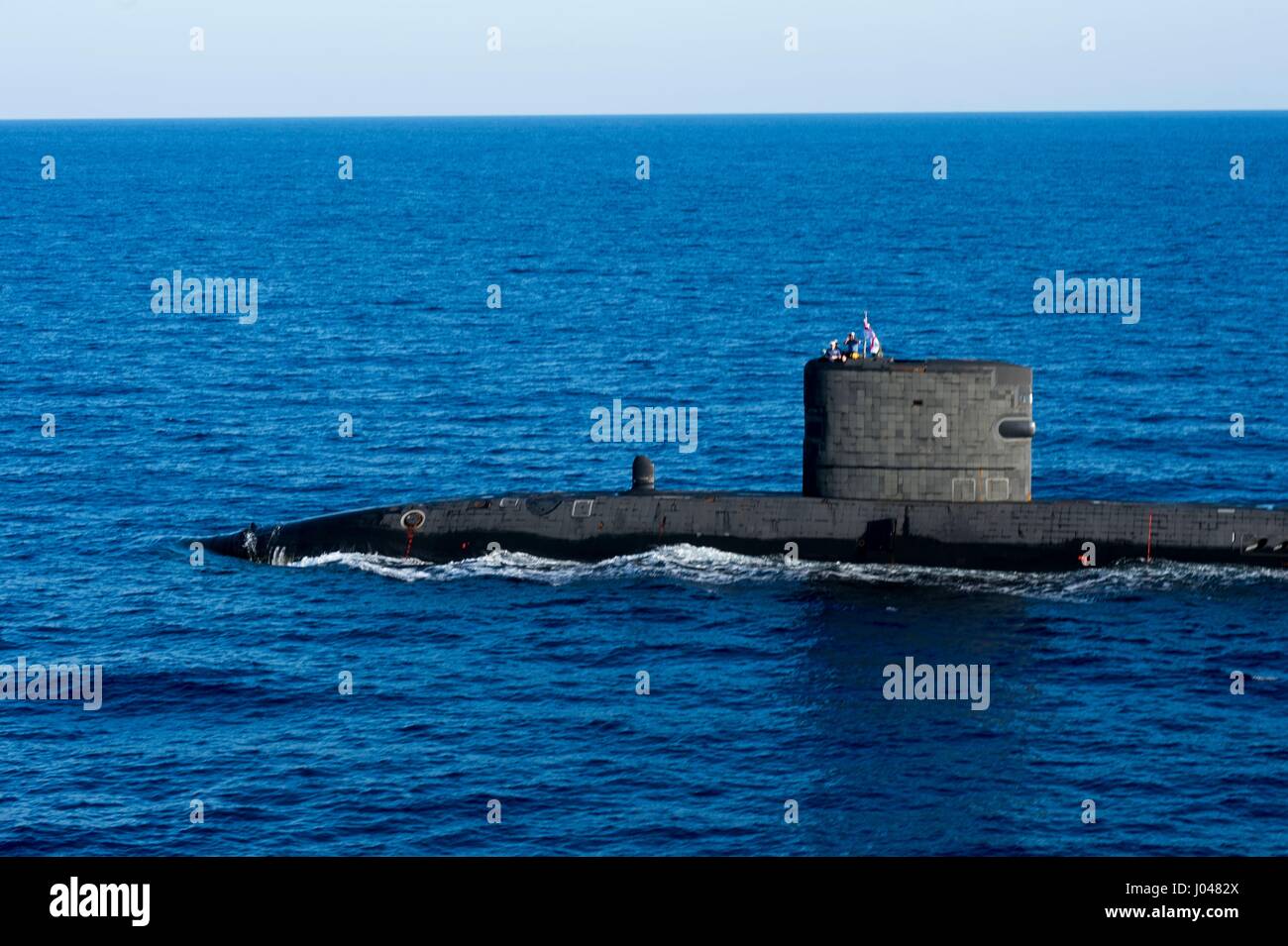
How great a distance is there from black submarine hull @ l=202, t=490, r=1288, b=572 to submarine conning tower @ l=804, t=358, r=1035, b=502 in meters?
0.68

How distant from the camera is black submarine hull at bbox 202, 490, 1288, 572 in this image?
181 feet

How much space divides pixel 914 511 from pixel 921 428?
2534 millimetres

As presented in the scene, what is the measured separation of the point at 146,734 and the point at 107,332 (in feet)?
236

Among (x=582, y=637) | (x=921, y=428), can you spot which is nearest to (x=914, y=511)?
(x=921, y=428)

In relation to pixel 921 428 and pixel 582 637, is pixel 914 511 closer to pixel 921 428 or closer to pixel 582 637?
pixel 921 428

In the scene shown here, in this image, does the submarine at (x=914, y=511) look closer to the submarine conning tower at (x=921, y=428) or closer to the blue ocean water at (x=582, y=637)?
the submarine conning tower at (x=921, y=428)

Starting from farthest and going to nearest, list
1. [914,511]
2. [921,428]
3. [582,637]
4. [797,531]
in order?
[797,531]
[914,511]
[921,428]
[582,637]

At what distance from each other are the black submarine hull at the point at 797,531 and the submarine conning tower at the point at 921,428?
681 millimetres

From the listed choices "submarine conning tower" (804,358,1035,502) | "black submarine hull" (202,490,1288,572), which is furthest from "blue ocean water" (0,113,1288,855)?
"submarine conning tower" (804,358,1035,502)

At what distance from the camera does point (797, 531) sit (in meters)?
57.1

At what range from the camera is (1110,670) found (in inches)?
1868

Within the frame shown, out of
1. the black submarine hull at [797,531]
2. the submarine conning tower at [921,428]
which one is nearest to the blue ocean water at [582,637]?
the black submarine hull at [797,531]
